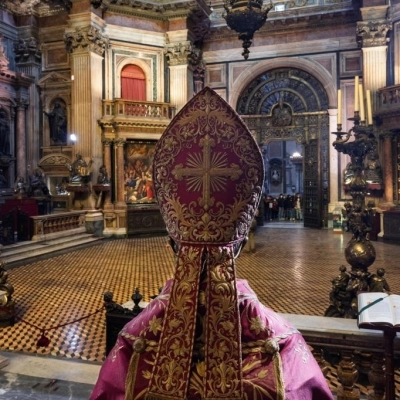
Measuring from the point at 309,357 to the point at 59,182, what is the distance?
15.4m

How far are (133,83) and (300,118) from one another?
6.97 meters

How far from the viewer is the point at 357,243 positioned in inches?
168

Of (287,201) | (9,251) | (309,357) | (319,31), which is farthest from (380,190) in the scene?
(309,357)

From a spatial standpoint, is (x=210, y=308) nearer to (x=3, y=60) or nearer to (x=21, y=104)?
(x=3, y=60)

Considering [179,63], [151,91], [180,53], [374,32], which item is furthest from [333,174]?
[151,91]

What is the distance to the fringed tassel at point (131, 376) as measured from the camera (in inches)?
74.8

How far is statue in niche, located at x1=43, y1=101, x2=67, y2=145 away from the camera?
16328 millimetres

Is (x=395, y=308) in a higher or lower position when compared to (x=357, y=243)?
lower

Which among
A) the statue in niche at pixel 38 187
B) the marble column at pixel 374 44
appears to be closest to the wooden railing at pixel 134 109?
the statue in niche at pixel 38 187

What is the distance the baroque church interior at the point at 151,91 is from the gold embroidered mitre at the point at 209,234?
11494mm

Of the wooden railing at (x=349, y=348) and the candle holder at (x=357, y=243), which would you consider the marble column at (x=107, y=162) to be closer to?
the candle holder at (x=357, y=243)

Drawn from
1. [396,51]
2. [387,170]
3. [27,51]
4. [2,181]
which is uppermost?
[27,51]

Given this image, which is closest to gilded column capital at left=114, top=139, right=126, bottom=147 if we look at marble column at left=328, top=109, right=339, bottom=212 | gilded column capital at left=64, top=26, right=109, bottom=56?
gilded column capital at left=64, top=26, right=109, bottom=56

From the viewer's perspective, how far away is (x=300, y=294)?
23.0ft
